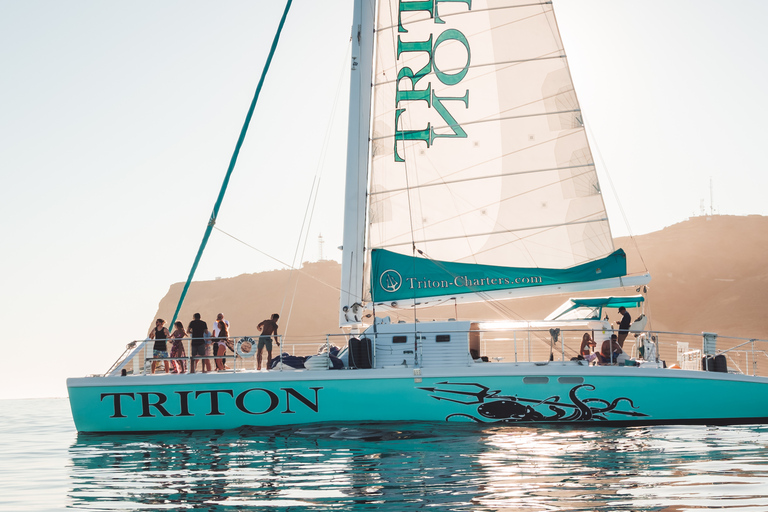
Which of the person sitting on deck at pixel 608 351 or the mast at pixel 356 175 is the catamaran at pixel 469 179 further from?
the person sitting on deck at pixel 608 351

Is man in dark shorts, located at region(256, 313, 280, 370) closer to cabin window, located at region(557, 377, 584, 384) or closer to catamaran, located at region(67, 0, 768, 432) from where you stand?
catamaran, located at region(67, 0, 768, 432)

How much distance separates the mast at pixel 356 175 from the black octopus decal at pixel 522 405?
3278 millimetres

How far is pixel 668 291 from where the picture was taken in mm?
104312

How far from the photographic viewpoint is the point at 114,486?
35.6 ft

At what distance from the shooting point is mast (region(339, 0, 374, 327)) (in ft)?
59.6

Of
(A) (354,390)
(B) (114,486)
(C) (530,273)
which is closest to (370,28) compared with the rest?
(C) (530,273)

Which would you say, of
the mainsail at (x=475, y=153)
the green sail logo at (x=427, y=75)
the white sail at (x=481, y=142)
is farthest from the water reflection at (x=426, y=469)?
the green sail logo at (x=427, y=75)

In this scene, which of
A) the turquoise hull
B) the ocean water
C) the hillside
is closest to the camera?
→ the ocean water

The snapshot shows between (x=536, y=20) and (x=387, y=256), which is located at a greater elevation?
(x=536, y=20)

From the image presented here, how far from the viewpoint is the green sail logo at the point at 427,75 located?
1869cm

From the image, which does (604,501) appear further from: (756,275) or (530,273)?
(756,275)

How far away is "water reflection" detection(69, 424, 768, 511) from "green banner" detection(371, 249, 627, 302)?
142 inches

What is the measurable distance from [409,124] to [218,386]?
295 inches

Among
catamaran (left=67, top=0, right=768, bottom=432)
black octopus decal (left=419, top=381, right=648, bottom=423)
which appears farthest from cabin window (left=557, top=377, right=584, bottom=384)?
catamaran (left=67, top=0, right=768, bottom=432)
